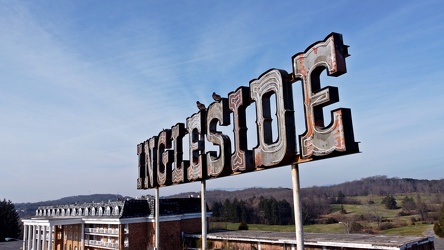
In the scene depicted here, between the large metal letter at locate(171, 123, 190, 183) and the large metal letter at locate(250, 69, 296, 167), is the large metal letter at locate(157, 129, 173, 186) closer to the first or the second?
the large metal letter at locate(171, 123, 190, 183)

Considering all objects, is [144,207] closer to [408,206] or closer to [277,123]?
[277,123]

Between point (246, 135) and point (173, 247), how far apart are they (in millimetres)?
25351

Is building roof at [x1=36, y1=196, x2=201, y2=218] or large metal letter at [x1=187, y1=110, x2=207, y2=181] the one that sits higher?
large metal letter at [x1=187, y1=110, x2=207, y2=181]

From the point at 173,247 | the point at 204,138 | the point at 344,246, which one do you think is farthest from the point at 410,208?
the point at 204,138

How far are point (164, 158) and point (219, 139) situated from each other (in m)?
7.55

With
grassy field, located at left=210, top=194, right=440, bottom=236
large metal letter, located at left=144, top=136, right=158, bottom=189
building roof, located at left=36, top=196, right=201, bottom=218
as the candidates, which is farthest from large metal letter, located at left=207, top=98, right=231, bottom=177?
grassy field, located at left=210, top=194, right=440, bottom=236

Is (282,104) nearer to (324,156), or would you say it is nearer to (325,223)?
(324,156)

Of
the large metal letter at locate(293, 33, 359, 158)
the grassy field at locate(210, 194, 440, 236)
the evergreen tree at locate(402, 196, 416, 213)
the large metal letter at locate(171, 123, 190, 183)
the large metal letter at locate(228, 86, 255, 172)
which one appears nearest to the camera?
the large metal letter at locate(293, 33, 359, 158)

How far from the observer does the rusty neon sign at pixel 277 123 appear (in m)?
12.2

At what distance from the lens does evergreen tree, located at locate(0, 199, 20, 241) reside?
89.1 metres

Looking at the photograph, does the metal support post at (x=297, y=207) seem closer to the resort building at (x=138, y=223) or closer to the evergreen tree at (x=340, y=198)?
the resort building at (x=138, y=223)

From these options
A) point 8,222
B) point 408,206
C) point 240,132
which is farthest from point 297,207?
point 408,206

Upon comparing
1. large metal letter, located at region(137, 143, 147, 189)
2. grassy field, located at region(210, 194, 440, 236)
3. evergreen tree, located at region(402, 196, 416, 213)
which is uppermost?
large metal letter, located at region(137, 143, 147, 189)

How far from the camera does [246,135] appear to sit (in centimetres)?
1692
